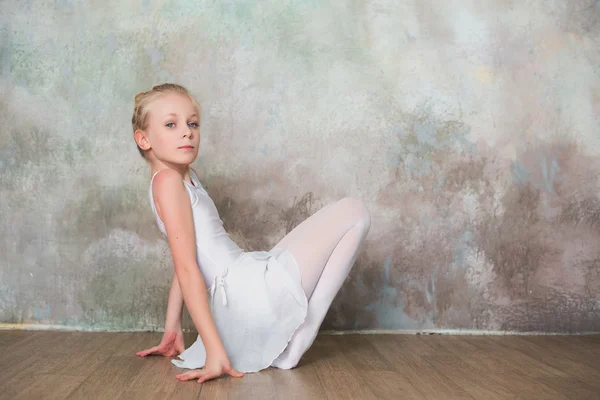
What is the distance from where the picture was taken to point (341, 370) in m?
1.97

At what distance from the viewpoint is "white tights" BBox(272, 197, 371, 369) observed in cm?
198

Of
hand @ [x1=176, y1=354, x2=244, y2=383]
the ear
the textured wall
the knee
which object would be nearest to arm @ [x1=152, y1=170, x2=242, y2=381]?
hand @ [x1=176, y1=354, x2=244, y2=383]

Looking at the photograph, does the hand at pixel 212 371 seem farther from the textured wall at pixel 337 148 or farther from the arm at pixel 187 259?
the textured wall at pixel 337 148

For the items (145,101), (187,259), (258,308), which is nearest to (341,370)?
(258,308)

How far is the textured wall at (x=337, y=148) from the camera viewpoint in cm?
268

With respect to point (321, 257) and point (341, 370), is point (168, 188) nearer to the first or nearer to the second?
point (321, 257)

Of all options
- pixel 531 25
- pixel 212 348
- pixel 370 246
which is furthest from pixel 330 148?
pixel 212 348

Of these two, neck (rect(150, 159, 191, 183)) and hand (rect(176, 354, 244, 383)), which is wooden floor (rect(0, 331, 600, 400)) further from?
neck (rect(150, 159, 191, 183))

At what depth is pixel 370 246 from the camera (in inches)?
108

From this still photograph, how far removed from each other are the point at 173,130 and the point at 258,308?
570 millimetres

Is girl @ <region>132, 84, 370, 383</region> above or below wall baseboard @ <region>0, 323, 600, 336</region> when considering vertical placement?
above

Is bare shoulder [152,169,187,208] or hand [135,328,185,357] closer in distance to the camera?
bare shoulder [152,169,187,208]

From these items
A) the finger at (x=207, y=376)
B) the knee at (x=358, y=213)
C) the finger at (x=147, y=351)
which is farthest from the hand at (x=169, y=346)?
the knee at (x=358, y=213)

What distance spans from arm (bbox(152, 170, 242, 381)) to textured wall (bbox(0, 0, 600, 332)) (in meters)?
0.75
